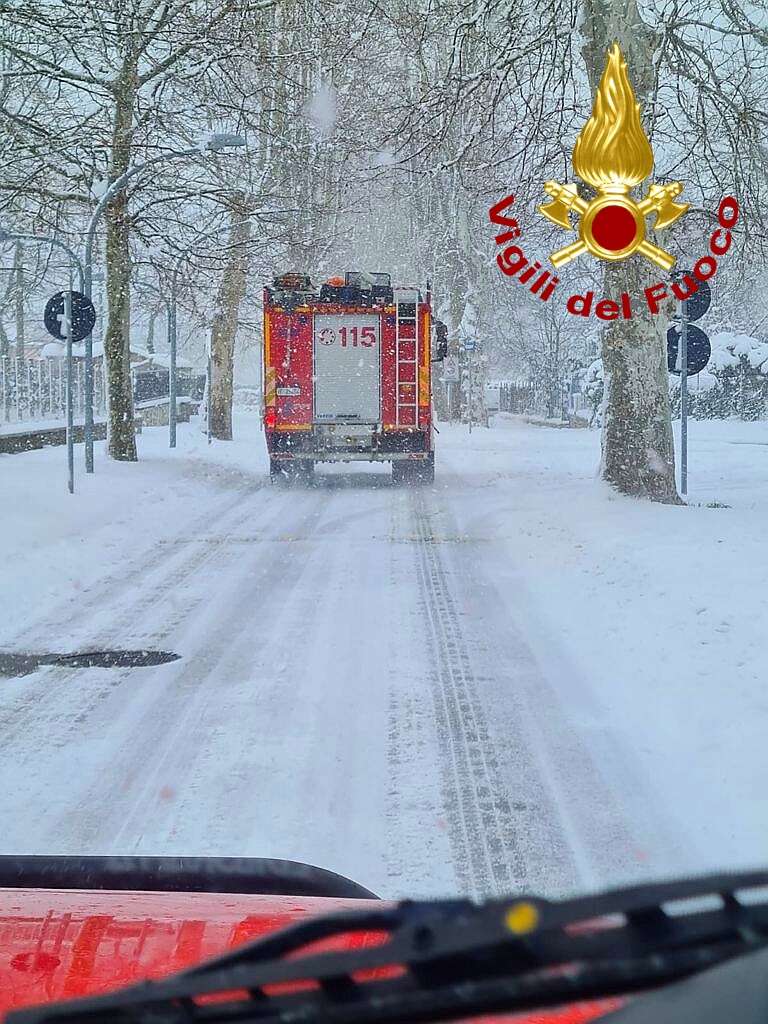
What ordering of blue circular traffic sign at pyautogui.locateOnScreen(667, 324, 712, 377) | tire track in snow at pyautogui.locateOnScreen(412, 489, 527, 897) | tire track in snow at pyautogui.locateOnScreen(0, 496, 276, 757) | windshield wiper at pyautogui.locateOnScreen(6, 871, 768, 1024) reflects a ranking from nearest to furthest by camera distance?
windshield wiper at pyautogui.locateOnScreen(6, 871, 768, 1024) → tire track in snow at pyautogui.locateOnScreen(412, 489, 527, 897) → tire track in snow at pyautogui.locateOnScreen(0, 496, 276, 757) → blue circular traffic sign at pyautogui.locateOnScreen(667, 324, 712, 377)

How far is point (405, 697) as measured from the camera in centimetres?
613

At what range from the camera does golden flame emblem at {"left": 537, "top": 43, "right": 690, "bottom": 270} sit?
41.8 feet

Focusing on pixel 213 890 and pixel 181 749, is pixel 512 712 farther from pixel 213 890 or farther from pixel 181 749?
pixel 213 890

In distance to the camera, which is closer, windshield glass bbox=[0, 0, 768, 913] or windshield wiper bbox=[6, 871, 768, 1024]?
windshield wiper bbox=[6, 871, 768, 1024]

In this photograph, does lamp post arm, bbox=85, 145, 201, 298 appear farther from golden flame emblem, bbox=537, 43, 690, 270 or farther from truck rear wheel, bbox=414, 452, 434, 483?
truck rear wheel, bbox=414, 452, 434, 483

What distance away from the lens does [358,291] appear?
1944 centimetres

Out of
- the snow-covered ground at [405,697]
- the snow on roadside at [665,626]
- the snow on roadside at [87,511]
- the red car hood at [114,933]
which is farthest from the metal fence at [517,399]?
the red car hood at [114,933]

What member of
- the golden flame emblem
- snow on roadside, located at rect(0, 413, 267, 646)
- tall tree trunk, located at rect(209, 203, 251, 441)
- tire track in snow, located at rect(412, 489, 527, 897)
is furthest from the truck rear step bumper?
tire track in snow, located at rect(412, 489, 527, 897)

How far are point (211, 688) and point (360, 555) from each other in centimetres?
496

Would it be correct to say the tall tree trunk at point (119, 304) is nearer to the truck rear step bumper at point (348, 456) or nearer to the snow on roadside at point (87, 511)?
the snow on roadside at point (87, 511)

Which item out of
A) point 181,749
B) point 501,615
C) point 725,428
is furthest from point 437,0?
point 725,428

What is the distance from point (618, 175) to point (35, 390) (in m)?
28.0

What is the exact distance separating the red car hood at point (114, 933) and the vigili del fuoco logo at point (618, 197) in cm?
1039

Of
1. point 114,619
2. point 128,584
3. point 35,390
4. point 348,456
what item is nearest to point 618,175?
point 128,584
